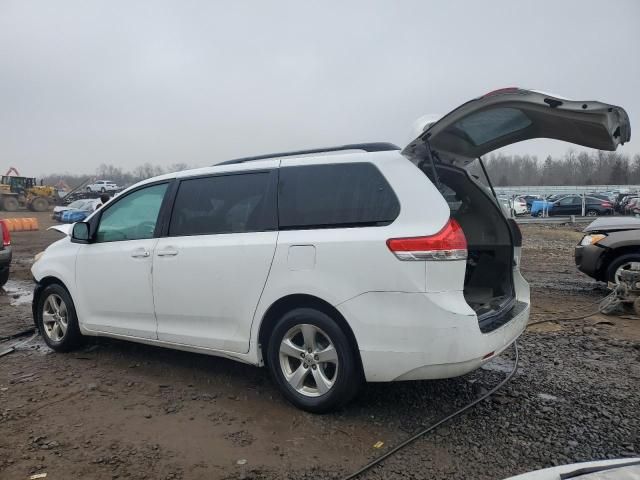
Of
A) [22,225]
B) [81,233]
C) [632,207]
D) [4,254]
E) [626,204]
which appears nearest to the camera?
[81,233]

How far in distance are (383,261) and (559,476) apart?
5.00 feet

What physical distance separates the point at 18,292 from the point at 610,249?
32.2ft

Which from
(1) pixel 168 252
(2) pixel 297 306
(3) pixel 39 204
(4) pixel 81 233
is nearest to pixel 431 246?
(2) pixel 297 306

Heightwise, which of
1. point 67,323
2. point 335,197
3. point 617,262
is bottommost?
point 67,323

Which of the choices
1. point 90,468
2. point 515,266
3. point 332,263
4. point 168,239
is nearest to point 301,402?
point 332,263

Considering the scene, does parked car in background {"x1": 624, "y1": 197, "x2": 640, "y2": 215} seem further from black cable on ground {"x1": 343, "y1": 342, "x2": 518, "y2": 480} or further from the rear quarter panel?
the rear quarter panel

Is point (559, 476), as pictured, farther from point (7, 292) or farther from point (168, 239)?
point (7, 292)

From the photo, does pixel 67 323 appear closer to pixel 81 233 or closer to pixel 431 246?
pixel 81 233

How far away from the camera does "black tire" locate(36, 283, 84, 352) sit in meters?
4.81

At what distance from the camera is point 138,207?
447 cm

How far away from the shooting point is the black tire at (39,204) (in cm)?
3514

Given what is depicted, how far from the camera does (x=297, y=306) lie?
3.39m

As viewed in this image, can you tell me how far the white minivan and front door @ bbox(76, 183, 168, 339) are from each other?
1 cm

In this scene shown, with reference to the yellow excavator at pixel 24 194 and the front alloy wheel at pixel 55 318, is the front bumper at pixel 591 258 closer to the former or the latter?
the front alloy wheel at pixel 55 318
